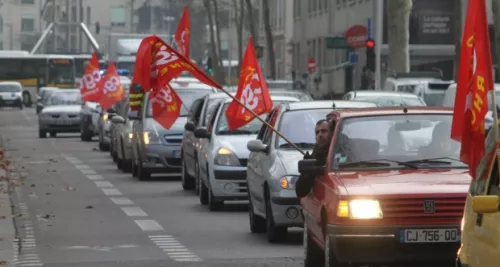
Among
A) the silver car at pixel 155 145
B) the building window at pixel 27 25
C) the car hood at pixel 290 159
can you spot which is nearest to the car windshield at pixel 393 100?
the silver car at pixel 155 145

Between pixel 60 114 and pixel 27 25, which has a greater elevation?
pixel 27 25

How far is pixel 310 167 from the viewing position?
13.3 metres

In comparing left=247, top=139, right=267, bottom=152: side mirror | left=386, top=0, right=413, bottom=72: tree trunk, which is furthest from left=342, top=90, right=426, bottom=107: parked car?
left=386, top=0, right=413, bottom=72: tree trunk

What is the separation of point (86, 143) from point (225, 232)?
30985 mm

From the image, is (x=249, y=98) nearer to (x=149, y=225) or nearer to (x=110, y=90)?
(x=149, y=225)

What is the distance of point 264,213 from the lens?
17062 mm

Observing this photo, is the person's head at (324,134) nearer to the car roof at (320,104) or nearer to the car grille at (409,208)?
the car grille at (409,208)

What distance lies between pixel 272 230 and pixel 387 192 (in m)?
4.56

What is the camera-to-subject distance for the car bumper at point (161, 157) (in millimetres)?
28328

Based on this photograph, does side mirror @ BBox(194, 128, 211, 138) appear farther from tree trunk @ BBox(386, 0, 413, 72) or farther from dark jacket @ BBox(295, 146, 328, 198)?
tree trunk @ BBox(386, 0, 413, 72)

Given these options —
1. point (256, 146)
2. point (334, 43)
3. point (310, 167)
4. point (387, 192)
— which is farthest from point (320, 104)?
point (334, 43)

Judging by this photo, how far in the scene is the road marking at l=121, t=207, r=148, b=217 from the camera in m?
20.8

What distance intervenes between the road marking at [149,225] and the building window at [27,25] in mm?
141571

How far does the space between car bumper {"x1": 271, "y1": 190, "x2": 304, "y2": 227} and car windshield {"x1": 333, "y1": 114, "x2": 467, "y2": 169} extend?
8.75ft
